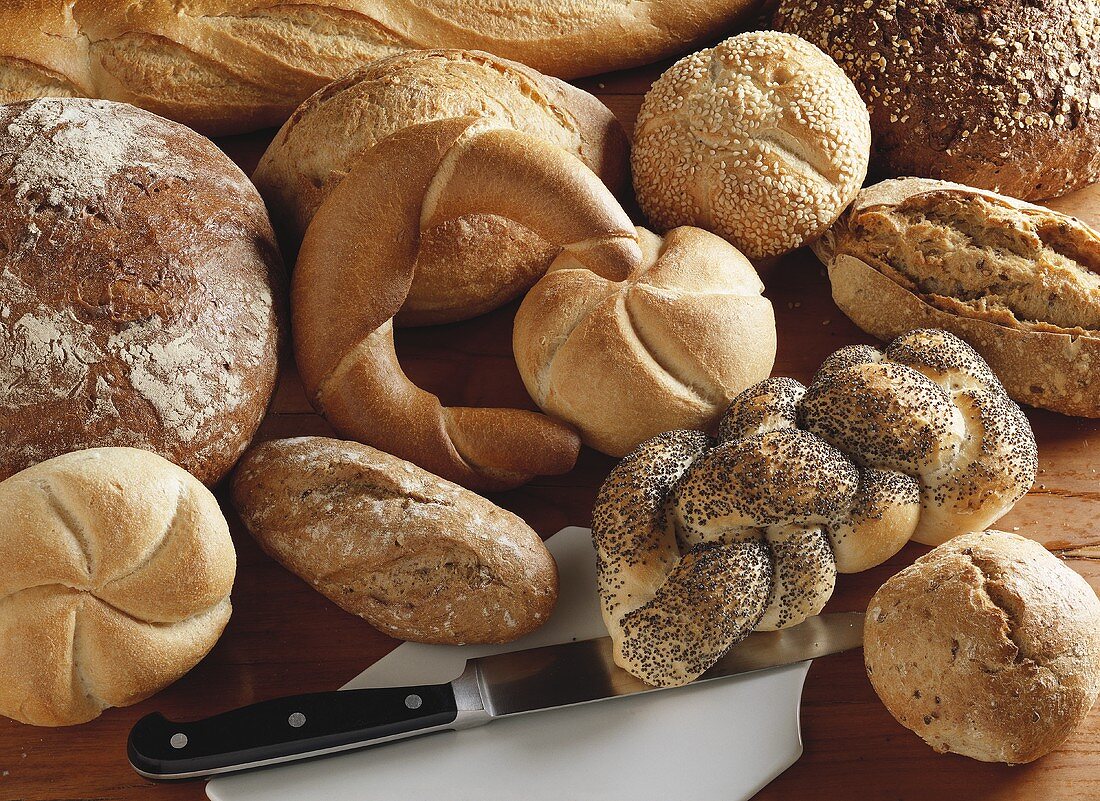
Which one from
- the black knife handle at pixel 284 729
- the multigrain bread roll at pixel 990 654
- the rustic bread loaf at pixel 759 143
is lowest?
the black knife handle at pixel 284 729

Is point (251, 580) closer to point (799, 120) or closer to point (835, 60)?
point (799, 120)

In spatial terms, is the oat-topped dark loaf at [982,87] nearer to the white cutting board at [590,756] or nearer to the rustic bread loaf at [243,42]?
the rustic bread loaf at [243,42]

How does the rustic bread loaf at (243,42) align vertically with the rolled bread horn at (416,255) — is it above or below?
above

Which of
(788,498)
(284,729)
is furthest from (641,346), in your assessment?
(284,729)

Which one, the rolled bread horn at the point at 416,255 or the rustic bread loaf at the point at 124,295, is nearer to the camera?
the rustic bread loaf at the point at 124,295

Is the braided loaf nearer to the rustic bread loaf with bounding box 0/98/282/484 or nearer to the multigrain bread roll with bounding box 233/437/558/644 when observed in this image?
the multigrain bread roll with bounding box 233/437/558/644

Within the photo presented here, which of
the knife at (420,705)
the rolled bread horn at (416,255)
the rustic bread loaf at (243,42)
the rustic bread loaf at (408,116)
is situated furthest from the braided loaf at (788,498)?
the rustic bread loaf at (243,42)

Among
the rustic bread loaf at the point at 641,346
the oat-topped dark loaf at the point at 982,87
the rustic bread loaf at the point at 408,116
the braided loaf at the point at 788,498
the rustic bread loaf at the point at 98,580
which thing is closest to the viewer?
the rustic bread loaf at the point at 98,580

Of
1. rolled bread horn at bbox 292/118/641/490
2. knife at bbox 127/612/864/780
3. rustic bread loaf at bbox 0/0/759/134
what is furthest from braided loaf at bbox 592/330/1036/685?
rustic bread loaf at bbox 0/0/759/134

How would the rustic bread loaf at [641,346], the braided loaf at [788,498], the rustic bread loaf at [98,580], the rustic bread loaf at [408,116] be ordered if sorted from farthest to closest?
the rustic bread loaf at [408,116] < the rustic bread loaf at [641,346] < the braided loaf at [788,498] < the rustic bread loaf at [98,580]
